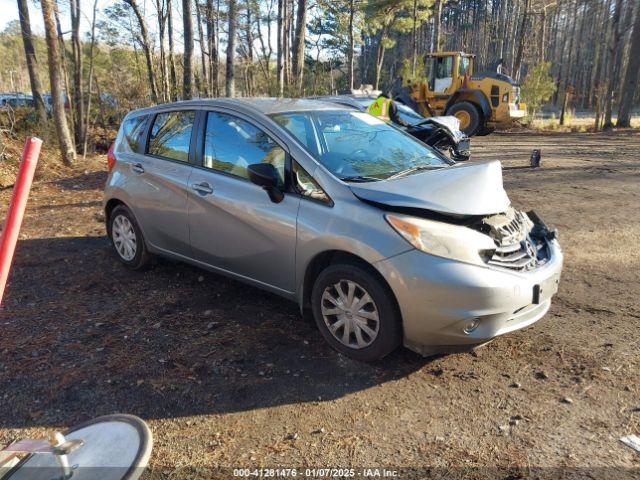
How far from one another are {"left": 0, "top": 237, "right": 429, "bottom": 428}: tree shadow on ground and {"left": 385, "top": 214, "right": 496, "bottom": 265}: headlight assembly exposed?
859 millimetres

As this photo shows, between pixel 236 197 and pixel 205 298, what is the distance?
1121mm

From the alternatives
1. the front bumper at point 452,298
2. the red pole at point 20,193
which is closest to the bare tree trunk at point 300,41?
the front bumper at point 452,298

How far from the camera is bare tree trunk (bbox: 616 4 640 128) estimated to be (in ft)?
72.0

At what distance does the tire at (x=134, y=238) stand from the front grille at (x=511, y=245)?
333cm

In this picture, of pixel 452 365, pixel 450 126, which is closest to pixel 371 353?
pixel 452 365

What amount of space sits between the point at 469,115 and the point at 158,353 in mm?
17100

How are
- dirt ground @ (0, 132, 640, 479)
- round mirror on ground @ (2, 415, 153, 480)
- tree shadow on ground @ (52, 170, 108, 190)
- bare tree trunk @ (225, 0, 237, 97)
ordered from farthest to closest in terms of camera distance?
bare tree trunk @ (225, 0, 237, 97)
tree shadow on ground @ (52, 170, 108, 190)
dirt ground @ (0, 132, 640, 479)
round mirror on ground @ (2, 415, 153, 480)

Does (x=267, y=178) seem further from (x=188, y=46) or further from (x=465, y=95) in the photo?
(x=465, y=95)

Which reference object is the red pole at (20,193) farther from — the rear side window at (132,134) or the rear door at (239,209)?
the rear side window at (132,134)

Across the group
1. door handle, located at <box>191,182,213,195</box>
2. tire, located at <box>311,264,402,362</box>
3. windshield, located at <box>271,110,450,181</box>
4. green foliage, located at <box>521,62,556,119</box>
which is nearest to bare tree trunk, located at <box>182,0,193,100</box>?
windshield, located at <box>271,110,450,181</box>

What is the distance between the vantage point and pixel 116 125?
17.0 metres

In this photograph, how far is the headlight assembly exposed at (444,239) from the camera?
9.83 ft

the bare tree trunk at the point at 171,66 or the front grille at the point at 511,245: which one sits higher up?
the bare tree trunk at the point at 171,66

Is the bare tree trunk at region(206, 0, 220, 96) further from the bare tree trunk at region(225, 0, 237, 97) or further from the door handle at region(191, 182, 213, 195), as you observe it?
the door handle at region(191, 182, 213, 195)
